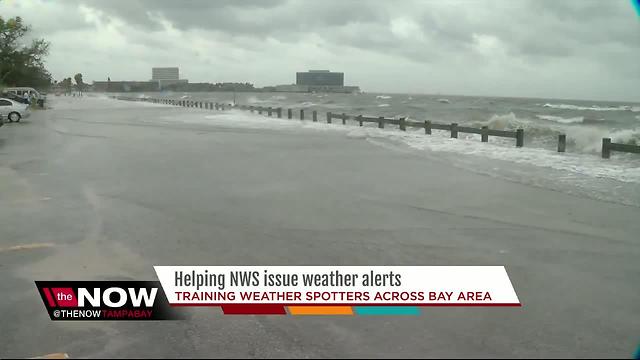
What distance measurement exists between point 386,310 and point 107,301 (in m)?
2.37

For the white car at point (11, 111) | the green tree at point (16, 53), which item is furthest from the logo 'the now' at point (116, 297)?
the green tree at point (16, 53)

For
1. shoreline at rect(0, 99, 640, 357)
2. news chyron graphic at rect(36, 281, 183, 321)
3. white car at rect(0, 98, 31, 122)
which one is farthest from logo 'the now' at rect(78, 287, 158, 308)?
white car at rect(0, 98, 31, 122)

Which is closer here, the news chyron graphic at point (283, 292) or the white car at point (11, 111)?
the news chyron graphic at point (283, 292)

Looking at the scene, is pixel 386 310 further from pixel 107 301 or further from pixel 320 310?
pixel 107 301

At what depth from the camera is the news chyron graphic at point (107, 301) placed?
4.36m

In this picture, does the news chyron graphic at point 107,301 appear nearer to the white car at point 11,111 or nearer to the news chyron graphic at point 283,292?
the news chyron graphic at point 283,292

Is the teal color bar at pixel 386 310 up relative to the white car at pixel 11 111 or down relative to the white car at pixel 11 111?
down

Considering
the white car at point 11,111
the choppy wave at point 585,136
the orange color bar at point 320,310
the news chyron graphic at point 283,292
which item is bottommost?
the orange color bar at point 320,310

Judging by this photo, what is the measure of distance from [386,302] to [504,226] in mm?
3508

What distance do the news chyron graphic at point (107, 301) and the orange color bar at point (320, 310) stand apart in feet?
3.16

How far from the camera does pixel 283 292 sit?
4.79 metres

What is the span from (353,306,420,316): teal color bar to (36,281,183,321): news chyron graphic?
4.94 ft

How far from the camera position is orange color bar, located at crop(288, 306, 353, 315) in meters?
4.42

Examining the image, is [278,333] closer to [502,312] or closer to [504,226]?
[502,312]
